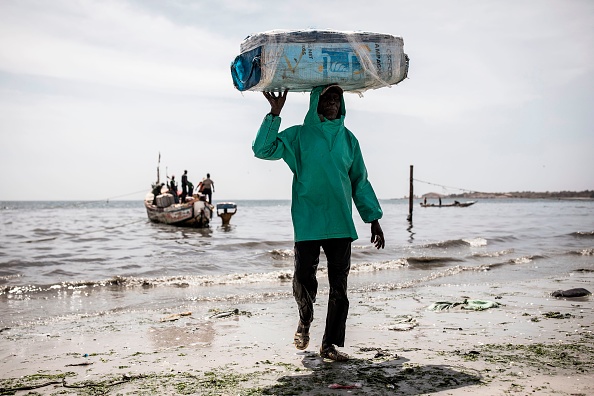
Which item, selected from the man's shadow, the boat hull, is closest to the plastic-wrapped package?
the man's shadow

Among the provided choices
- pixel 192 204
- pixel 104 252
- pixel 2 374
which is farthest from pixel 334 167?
pixel 192 204

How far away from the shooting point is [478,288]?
26.7ft

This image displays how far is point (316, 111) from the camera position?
12.3ft

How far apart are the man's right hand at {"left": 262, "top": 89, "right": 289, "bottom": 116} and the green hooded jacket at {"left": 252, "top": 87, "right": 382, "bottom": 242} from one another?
0.21 feet

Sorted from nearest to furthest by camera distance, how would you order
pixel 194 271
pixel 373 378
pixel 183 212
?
pixel 373 378
pixel 194 271
pixel 183 212

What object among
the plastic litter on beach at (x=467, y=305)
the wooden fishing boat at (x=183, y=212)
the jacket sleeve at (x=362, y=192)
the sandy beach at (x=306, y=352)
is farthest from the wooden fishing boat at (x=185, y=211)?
the jacket sleeve at (x=362, y=192)

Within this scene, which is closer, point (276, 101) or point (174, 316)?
point (276, 101)

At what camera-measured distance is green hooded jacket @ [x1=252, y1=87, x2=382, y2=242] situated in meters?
3.63

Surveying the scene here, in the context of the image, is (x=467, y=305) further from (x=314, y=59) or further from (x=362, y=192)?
(x=314, y=59)

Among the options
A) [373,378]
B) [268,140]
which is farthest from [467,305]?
[268,140]

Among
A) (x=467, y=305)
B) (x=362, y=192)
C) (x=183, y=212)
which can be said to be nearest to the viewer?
(x=362, y=192)

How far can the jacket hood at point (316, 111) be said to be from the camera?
12.2ft

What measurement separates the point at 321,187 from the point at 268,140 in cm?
48

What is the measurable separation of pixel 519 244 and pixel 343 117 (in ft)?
52.4
